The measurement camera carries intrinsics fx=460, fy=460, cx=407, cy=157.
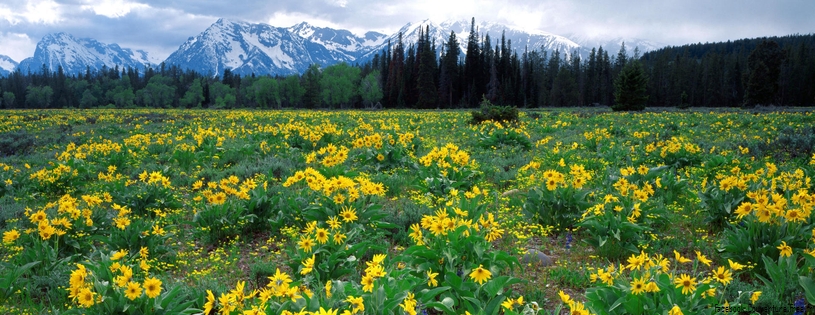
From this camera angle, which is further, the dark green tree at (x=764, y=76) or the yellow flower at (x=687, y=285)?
the dark green tree at (x=764, y=76)

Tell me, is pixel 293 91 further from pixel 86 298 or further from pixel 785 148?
pixel 86 298

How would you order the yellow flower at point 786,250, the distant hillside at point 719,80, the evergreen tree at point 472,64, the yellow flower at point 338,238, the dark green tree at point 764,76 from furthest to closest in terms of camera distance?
the evergreen tree at point 472,64
the distant hillside at point 719,80
the dark green tree at point 764,76
the yellow flower at point 338,238
the yellow flower at point 786,250

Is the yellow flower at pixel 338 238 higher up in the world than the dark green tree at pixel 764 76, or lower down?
lower down

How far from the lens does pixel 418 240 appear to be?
3676 millimetres

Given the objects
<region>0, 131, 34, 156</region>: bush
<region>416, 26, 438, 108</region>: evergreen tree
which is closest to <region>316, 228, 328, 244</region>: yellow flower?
<region>0, 131, 34, 156</region>: bush

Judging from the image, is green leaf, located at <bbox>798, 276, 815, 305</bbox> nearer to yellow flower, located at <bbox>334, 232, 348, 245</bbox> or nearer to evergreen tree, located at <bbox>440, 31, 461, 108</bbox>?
yellow flower, located at <bbox>334, 232, 348, 245</bbox>

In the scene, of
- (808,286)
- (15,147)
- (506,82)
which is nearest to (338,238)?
(808,286)

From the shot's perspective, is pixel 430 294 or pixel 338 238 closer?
pixel 430 294

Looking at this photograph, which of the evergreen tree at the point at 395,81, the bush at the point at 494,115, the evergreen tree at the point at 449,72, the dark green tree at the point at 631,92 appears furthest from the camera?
the evergreen tree at the point at 395,81

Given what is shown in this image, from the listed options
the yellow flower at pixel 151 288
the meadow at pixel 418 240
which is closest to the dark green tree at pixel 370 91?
the meadow at pixel 418 240

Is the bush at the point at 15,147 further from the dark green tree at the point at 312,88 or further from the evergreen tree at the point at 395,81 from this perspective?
the dark green tree at the point at 312,88

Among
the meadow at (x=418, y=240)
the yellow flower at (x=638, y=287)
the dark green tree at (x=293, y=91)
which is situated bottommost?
the meadow at (x=418, y=240)

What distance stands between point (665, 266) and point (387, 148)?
272 inches

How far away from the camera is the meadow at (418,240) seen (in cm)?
292
